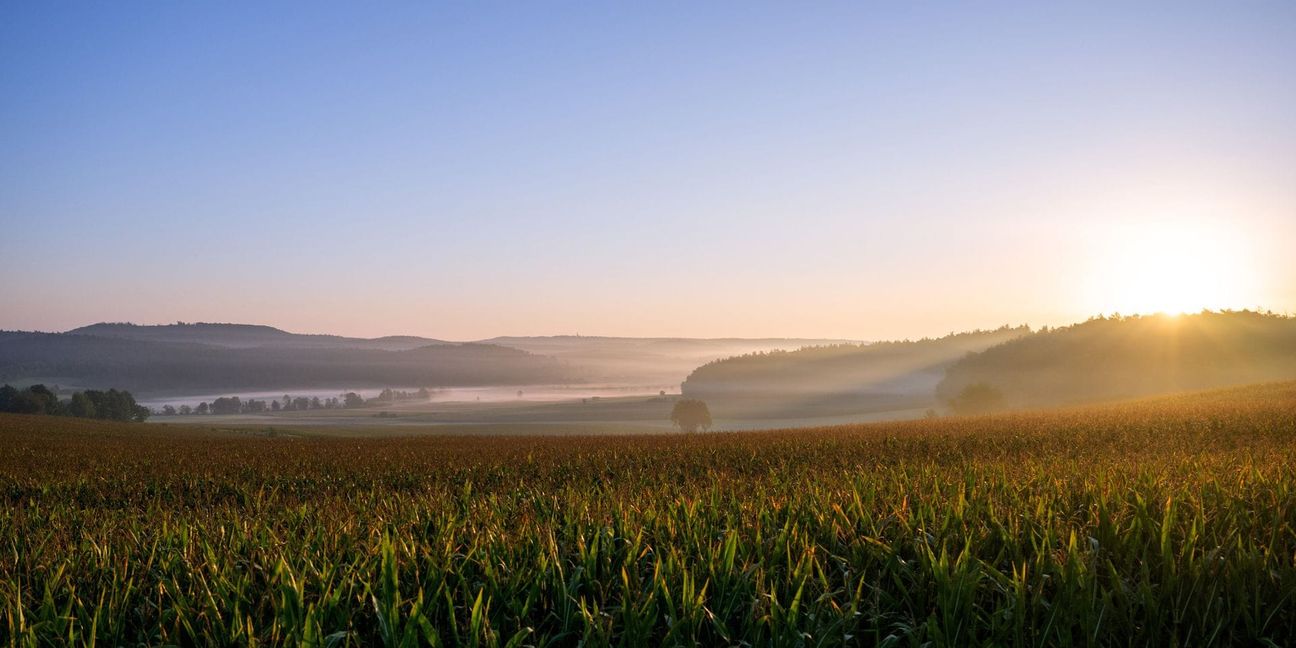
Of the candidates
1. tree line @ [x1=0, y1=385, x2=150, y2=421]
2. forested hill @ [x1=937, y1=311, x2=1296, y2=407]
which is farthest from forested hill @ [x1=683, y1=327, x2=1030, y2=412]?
tree line @ [x1=0, y1=385, x2=150, y2=421]

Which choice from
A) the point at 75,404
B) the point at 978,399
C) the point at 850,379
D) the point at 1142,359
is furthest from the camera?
the point at 850,379

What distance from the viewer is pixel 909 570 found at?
478 centimetres

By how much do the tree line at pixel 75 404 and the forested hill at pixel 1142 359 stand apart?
9889cm

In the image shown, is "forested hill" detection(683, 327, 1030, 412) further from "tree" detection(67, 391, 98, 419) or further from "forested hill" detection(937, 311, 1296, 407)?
"tree" detection(67, 391, 98, 419)

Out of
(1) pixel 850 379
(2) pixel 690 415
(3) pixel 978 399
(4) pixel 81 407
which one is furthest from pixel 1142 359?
(4) pixel 81 407

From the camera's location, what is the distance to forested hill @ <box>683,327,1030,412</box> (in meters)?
152

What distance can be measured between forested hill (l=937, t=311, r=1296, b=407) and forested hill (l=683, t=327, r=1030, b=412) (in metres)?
44.7

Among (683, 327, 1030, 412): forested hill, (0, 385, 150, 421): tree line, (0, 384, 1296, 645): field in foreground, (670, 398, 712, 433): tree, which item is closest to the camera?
(0, 384, 1296, 645): field in foreground

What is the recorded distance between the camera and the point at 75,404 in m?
83.2

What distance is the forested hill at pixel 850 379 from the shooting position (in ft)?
500

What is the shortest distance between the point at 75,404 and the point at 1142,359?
119m

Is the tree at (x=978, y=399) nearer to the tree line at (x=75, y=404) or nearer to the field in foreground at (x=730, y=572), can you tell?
the field in foreground at (x=730, y=572)

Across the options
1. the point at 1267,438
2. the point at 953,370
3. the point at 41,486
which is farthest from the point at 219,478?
the point at 953,370

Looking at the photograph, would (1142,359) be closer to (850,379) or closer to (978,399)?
(978,399)
